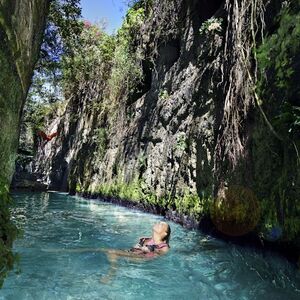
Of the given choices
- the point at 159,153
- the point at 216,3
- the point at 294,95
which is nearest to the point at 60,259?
the point at 294,95

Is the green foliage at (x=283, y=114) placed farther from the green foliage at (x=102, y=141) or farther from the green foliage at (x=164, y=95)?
the green foliage at (x=102, y=141)

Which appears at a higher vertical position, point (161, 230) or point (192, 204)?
point (192, 204)

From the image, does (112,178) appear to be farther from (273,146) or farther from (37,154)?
(37,154)

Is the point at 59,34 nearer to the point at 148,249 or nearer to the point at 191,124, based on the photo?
the point at 191,124

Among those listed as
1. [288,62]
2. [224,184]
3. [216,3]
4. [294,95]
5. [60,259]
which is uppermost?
[216,3]

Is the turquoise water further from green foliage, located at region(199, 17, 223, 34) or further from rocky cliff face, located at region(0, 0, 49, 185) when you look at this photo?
green foliage, located at region(199, 17, 223, 34)

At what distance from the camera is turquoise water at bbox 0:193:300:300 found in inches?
181

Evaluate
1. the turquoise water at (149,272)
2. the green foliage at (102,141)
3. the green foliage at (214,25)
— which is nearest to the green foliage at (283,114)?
the turquoise water at (149,272)

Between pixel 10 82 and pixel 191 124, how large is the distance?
24.2ft

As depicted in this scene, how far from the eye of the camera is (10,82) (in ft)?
10.0

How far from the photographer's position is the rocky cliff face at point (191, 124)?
6.87 m

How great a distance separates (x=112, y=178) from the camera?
51.6 feet

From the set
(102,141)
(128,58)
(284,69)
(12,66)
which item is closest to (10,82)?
(12,66)

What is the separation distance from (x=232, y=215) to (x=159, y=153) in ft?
16.9
